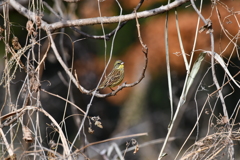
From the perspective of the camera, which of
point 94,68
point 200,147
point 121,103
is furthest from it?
point 121,103

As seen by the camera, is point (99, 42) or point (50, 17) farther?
point (99, 42)

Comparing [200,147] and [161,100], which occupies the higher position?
[200,147]

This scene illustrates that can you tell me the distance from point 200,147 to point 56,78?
Result: 4.00 meters

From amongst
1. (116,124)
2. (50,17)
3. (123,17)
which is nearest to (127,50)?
(116,124)

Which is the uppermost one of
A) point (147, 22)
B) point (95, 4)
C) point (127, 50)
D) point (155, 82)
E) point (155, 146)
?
point (95, 4)

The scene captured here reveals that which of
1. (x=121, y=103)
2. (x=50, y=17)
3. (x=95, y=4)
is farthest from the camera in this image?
(x=121, y=103)

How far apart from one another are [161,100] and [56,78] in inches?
67.8

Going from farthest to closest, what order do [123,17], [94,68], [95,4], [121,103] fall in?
[121,103], [94,68], [95,4], [123,17]

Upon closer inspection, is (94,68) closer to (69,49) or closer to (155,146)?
(69,49)

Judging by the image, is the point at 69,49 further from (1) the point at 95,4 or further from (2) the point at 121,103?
(2) the point at 121,103

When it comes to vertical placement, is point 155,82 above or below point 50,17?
below

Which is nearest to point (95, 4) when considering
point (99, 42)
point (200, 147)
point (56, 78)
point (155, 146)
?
point (99, 42)

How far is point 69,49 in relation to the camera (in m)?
5.45

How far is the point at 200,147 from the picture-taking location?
6.22 feet
